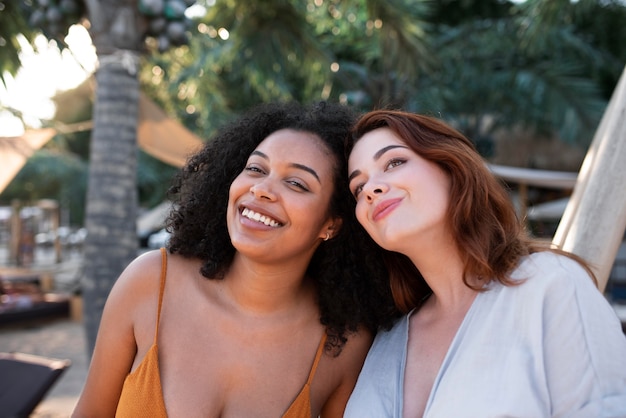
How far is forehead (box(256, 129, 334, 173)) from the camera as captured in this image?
234 centimetres

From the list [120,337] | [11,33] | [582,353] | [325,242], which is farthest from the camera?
[11,33]

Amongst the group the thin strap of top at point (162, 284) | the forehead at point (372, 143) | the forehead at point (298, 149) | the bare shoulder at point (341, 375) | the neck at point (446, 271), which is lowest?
the bare shoulder at point (341, 375)

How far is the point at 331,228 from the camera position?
248cm

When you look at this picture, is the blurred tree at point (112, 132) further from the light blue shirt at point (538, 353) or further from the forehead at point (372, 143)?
the light blue shirt at point (538, 353)

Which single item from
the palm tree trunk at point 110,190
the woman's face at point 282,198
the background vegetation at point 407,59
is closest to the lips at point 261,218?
the woman's face at point 282,198

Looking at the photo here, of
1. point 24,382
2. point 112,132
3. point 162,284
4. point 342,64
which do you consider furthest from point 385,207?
point 342,64

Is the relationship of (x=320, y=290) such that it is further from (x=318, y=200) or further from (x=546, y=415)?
(x=546, y=415)

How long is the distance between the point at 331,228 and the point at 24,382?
3.10m

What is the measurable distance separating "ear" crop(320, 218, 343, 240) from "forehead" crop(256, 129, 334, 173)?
0.66 feet

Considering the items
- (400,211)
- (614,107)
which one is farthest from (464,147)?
(614,107)

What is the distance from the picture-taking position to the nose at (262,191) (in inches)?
87.0

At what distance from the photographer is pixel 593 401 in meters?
1.62

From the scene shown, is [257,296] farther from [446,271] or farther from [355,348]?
[446,271]

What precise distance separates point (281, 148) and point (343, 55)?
43.3ft
